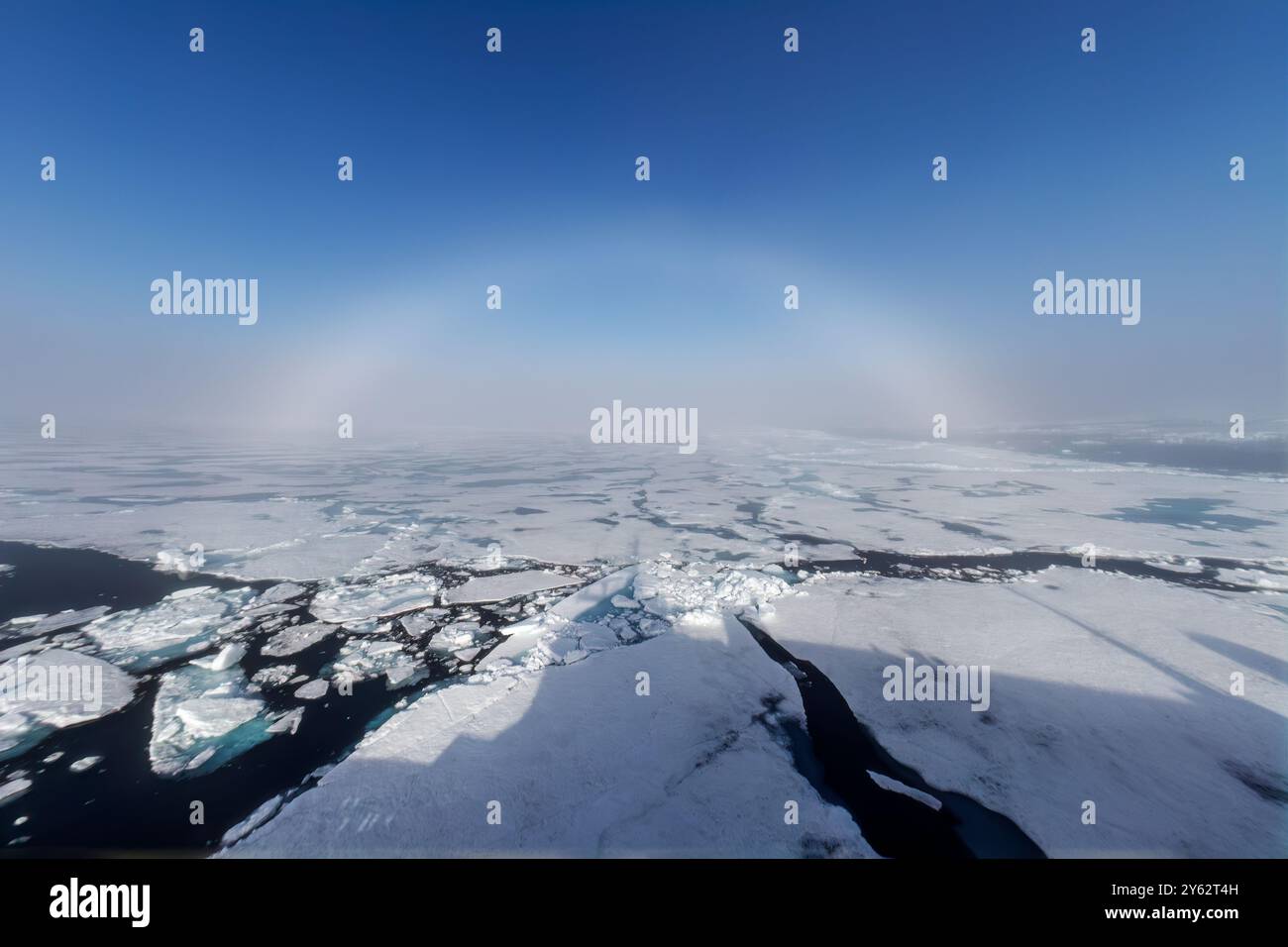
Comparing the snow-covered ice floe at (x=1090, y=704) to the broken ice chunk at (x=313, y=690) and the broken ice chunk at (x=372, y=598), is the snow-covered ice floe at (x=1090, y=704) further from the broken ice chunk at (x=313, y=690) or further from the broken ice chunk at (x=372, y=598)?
the broken ice chunk at (x=372, y=598)

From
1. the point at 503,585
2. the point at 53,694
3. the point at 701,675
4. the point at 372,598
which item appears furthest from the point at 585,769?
the point at 53,694

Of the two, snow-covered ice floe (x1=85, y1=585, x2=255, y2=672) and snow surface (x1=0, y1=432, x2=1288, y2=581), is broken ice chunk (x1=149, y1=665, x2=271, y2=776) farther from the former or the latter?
snow surface (x1=0, y1=432, x2=1288, y2=581)

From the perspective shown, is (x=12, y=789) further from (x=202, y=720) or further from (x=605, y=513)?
(x=605, y=513)

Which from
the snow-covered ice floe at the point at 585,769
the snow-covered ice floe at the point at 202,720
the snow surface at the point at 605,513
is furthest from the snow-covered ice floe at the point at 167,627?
the snow-covered ice floe at the point at 585,769

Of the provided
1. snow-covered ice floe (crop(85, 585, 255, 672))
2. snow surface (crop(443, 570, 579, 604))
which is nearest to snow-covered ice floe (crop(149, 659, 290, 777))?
snow-covered ice floe (crop(85, 585, 255, 672))
